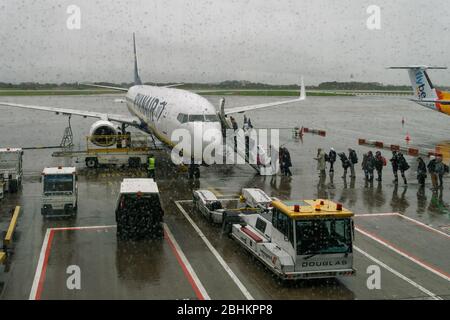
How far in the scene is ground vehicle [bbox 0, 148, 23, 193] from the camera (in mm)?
24328

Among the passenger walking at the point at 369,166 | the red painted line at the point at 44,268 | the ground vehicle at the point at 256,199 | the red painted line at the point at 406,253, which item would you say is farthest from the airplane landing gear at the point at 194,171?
the red painted line at the point at 406,253

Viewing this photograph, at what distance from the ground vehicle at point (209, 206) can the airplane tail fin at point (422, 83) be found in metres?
36.9

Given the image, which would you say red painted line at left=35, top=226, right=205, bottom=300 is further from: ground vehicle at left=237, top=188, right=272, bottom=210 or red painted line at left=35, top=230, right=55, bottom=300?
ground vehicle at left=237, top=188, right=272, bottom=210

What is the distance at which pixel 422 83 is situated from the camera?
51.3 m

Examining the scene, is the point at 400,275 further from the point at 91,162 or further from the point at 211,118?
the point at 91,162

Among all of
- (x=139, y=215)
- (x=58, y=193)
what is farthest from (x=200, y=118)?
(x=139, y=215)

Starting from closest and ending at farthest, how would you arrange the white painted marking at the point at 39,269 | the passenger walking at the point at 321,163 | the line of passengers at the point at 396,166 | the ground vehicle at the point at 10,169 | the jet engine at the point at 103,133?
the white painted marking at the point at 39,269, the ground vehicle at the point at 10,169, the line of passengers at the point at 396,166, the passenger walking at the point at 321,163, the jet engine at the point at 103,133

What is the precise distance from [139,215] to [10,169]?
11.0m

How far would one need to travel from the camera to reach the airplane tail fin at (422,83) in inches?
1994

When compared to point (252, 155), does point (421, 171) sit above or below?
below

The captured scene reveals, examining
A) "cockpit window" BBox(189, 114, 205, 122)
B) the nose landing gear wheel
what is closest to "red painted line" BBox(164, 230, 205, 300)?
"cockpit window" BBox(189, 114, 205, 122)

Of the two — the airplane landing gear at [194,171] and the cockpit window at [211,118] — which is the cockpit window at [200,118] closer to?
the cockpit window at [211,118]
